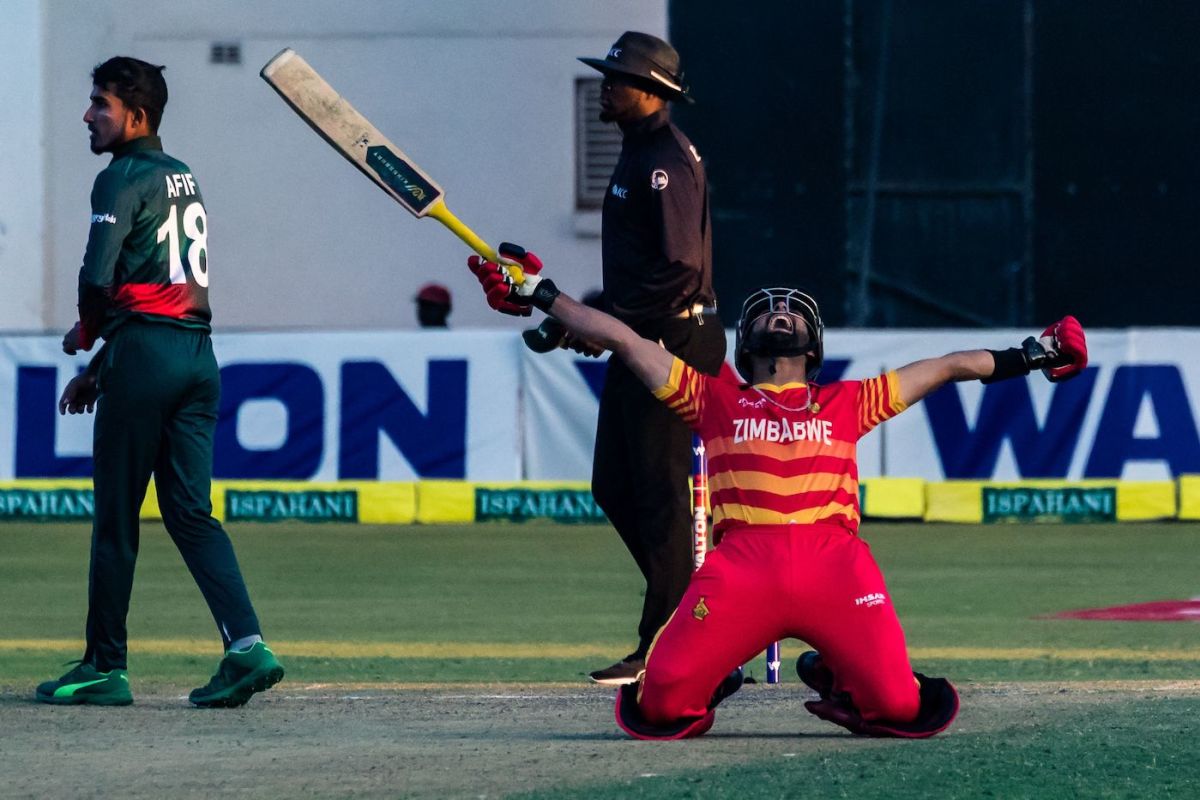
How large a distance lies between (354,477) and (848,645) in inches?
421

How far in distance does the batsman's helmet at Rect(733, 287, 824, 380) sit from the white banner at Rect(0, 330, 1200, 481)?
32.5ft

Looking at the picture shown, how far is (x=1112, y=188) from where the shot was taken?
21812mm

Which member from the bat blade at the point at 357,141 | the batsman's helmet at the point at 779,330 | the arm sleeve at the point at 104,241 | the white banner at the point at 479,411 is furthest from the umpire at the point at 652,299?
the white banner at the point at 479,411

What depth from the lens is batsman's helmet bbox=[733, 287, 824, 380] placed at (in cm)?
671

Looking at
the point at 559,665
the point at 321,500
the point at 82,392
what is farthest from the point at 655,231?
the point at 321,500

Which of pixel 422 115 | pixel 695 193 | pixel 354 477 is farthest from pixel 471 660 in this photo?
pixel 422 115

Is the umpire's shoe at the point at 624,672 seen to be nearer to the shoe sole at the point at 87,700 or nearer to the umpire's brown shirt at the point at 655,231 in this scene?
the umpire's brown shirt at the point at 655,231

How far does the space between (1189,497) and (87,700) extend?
35.5 ft

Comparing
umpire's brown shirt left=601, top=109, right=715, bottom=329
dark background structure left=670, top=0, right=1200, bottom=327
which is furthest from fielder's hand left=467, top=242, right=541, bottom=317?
dark background structure left=670, top=0, right=1200, bottom=327

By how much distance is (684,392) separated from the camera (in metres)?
6.68

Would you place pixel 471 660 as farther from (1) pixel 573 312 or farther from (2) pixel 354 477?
(2) pixel 354 477

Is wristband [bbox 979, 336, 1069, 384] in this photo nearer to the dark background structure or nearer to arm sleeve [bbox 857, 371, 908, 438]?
arm sleeve [bbox 857, 371, 908, 438]

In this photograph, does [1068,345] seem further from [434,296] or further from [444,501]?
[434,296]

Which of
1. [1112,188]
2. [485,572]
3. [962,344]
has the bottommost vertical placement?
[485,572]
